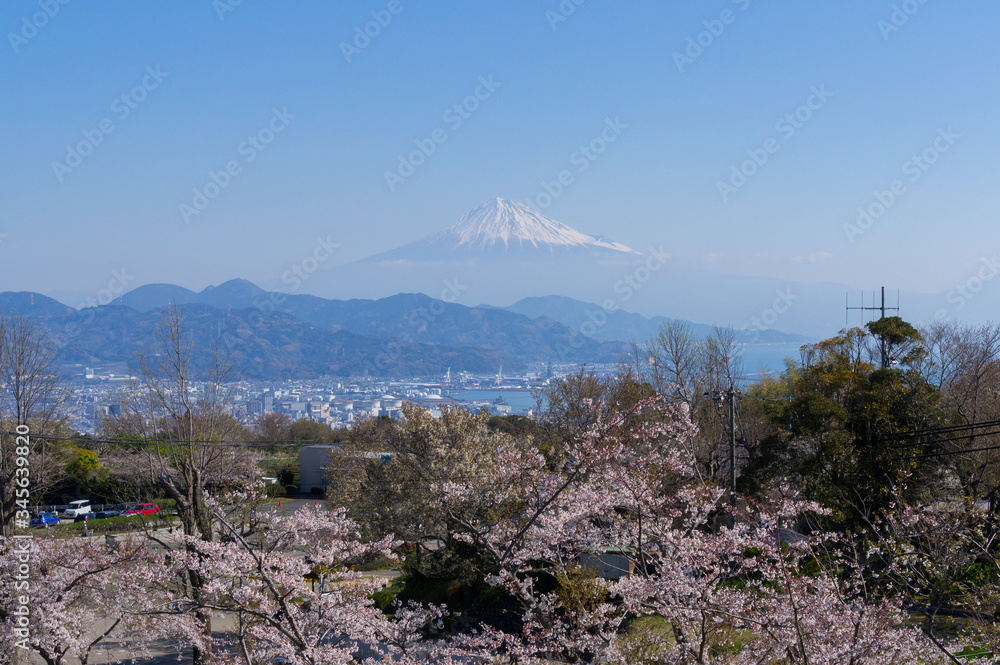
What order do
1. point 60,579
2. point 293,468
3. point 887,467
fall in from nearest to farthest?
point 60,579
point 887,467
point 293,468

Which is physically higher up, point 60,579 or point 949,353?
point 949,353

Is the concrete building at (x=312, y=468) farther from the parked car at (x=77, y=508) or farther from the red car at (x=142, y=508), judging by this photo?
the red car at (x=142, y=508)

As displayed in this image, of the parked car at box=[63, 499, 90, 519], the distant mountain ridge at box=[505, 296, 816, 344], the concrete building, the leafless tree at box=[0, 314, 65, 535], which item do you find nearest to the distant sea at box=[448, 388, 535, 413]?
the distant mountain ridge at box=[505, 296, 816, 344]

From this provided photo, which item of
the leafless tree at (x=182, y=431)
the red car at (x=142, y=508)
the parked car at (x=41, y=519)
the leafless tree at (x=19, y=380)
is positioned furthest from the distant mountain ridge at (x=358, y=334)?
the leafless tree at (x=182, y=431)

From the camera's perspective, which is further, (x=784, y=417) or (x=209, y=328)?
(x=209, y=328)

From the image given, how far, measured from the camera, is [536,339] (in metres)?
156

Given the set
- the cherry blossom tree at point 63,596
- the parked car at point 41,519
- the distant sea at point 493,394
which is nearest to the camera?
the cherry blossom tree at point 63,596

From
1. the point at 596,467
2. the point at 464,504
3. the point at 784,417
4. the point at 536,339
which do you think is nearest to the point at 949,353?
the point at 784,417

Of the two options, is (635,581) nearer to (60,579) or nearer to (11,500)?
(60,579)

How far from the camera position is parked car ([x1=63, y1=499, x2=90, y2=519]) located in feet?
105

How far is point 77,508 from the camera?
32.4 m

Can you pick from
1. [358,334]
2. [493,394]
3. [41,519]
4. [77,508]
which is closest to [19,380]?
[41,519]

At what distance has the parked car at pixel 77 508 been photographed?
105 feet

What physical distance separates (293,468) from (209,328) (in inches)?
3648
